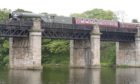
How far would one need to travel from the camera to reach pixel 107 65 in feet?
422

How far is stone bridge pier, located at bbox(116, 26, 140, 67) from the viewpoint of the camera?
121 meters

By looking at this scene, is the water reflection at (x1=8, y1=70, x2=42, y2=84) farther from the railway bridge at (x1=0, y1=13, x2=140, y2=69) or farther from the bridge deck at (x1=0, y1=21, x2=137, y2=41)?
the bridge deck at (x1=0, y1=21, x2=137, y2=41)

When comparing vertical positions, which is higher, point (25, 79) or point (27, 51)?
point (27, 51)

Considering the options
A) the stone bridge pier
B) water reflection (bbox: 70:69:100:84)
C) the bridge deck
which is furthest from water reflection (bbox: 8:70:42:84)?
the stone bridge pier

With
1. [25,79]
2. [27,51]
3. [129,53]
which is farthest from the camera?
[129,53]

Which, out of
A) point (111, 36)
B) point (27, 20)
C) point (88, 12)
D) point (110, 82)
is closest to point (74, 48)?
point (111, 36)

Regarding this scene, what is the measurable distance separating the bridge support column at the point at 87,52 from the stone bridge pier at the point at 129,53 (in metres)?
16.0

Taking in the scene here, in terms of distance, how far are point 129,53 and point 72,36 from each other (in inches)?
905

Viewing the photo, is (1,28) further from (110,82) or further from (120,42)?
(120,42)

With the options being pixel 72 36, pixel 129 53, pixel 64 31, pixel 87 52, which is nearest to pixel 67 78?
pixel 64 31

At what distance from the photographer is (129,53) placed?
123625mm

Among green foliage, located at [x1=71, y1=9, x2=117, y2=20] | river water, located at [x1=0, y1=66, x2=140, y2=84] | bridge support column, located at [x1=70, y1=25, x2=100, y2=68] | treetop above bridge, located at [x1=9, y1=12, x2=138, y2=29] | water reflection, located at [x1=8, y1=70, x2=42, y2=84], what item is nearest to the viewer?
water reflection, located at [x1=8, y1=70, x2=42, y2=84]

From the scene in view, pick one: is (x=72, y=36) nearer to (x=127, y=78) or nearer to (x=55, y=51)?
(x=127, y=78)

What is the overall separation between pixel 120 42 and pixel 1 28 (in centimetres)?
4166
